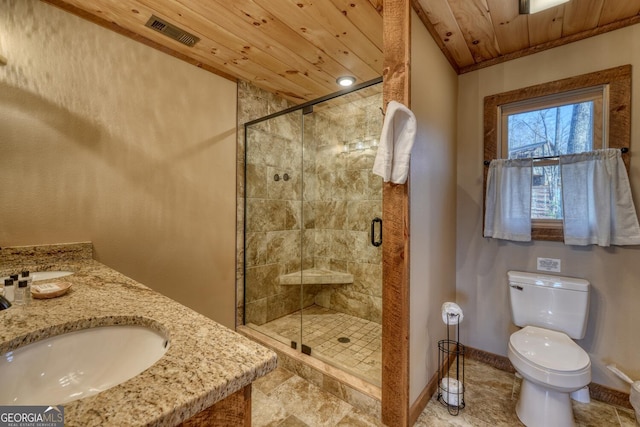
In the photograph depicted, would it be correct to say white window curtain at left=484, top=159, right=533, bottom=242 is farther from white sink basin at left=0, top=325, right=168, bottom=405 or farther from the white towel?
white sink basin at left=0, top=325, right=168, bottom=405

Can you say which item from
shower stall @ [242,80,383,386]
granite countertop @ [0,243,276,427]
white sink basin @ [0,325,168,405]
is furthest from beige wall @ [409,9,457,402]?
white sink basin @ [0,325,168,405]

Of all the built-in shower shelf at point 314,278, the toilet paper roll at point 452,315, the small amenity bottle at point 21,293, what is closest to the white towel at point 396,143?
the toilet paper roll at point 452,315

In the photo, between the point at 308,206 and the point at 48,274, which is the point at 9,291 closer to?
the point at 48,274

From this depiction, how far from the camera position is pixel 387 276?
1.57 metres

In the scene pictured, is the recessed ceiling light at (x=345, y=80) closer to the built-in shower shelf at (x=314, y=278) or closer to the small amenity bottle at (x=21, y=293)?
the built-in shower shelf at (x=314, y=278)

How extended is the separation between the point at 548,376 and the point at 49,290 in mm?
2362

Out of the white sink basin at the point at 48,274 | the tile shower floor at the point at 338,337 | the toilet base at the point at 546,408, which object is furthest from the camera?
the tile shower floor at the point at 338,337

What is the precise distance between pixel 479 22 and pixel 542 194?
1.32m

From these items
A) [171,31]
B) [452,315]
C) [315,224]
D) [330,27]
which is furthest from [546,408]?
[171,31]

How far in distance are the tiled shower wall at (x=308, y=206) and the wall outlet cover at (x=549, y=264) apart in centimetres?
137

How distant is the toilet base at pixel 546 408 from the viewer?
1541 millimetres

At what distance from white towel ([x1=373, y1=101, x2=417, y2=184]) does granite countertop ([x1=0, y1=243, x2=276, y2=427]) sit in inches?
43.4

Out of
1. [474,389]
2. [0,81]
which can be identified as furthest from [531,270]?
[0,81]

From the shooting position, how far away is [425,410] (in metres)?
1.74
